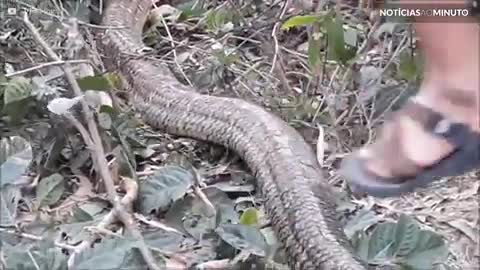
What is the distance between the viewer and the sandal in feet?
6.02

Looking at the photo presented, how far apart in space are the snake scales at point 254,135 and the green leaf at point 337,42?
9.5 inches

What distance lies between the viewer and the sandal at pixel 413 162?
6.02 feet

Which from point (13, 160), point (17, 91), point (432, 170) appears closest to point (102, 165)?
point (17, 91)

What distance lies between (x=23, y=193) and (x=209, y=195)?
17.6 inches

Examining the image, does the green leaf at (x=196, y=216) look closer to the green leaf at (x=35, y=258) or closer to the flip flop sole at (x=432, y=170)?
the flip flop sole at (x=432, y=170)

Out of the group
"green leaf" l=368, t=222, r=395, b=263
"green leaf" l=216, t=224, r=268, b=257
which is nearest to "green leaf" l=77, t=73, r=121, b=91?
"green leaf" l=216, t=224, r=268, b=257

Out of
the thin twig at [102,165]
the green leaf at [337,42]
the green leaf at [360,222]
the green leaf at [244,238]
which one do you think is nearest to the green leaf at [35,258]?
the thin twig at [102,165]

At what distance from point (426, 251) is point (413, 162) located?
0.18m

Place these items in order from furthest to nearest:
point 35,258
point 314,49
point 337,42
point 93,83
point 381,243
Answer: point 314,49, point 337,42, point 93,83, point 381,243, point 35,258

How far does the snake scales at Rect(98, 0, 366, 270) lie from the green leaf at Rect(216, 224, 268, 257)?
0.16m

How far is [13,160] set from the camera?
1787 mm

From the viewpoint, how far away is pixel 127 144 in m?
2.71

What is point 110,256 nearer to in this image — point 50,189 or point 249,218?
point 249,218

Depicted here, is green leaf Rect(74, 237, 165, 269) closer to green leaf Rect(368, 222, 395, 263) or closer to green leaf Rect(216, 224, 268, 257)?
green leaf Rect(216, 224, 268, 257)
